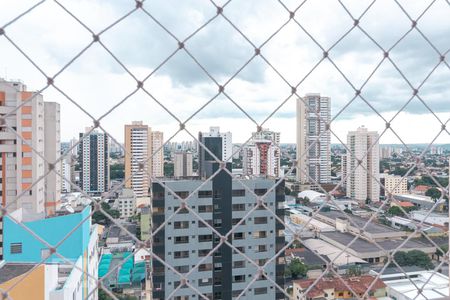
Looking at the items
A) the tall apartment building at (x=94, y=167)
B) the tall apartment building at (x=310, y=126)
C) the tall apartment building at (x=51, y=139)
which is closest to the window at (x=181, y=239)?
the tall apartment building at (x=310, y=126)

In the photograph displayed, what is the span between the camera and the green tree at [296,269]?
23.3ft

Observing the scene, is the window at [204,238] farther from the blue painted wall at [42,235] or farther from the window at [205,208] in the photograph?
the blue painted wall at [42,235]

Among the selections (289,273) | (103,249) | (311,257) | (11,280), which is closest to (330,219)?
(311,257)

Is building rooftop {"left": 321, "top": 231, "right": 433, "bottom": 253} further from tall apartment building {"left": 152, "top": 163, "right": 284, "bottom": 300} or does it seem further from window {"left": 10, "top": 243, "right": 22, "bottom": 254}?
window {"left": 10, "top": 243, "right": 22, "bottom": 254}

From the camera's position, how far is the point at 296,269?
7.13 meters

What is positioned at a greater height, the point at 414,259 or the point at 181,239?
the point at 181,239

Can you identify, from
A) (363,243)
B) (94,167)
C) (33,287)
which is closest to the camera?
(33,287)

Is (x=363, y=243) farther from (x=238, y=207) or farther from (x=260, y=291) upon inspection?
(x=238, y=207)

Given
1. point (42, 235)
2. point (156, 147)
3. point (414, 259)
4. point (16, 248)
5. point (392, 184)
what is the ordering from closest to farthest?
point (156, 147) < point (42, 235) < point (16, 248) < point (414, 259) < point (392, 184)

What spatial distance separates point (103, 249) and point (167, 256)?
4831 millimetres

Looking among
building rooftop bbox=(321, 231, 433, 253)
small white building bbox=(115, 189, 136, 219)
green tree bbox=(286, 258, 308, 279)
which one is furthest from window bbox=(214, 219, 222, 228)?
small white building bbox=(115, 189, 136, 219)

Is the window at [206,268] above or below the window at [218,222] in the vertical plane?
below

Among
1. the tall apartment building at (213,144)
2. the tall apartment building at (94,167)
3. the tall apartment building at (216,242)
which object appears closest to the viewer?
the tall apartment building at (213,144)

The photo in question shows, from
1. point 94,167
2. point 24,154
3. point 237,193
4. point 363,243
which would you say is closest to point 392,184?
point 363,243
